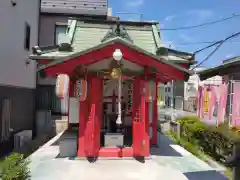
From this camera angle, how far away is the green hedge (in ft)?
33.9

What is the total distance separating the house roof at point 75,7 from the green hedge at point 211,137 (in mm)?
9977

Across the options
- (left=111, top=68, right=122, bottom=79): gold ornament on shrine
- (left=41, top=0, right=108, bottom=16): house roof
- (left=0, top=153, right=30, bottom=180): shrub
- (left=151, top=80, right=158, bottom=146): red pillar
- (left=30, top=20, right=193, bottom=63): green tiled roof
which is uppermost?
(left=41, top=0, right=108, bottom=16): house roof

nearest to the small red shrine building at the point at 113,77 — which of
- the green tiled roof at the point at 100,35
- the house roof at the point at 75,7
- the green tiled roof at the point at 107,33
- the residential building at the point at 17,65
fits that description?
the green tiled roof at the point at 107,33

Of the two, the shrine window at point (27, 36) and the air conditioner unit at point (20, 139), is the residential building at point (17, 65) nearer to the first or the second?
the shrine window at point (27, 36)

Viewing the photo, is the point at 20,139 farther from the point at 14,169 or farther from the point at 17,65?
the point at 14,169

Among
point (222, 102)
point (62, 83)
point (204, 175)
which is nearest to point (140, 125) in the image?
point (204, 175)

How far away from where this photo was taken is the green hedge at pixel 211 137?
1033cm

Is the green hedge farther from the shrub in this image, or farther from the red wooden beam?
the shrub

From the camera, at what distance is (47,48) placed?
11070 millimetres

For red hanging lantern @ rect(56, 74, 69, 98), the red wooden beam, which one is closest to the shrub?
the red wooden beam

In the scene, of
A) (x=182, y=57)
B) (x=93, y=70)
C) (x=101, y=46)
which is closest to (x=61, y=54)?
(x=93, y=70)

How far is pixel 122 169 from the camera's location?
792 cm

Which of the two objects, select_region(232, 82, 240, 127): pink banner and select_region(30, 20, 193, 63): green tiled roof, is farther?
select_region(30, 20, 193, 63): green tiled roof

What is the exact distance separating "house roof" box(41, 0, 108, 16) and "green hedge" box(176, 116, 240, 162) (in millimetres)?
9977
